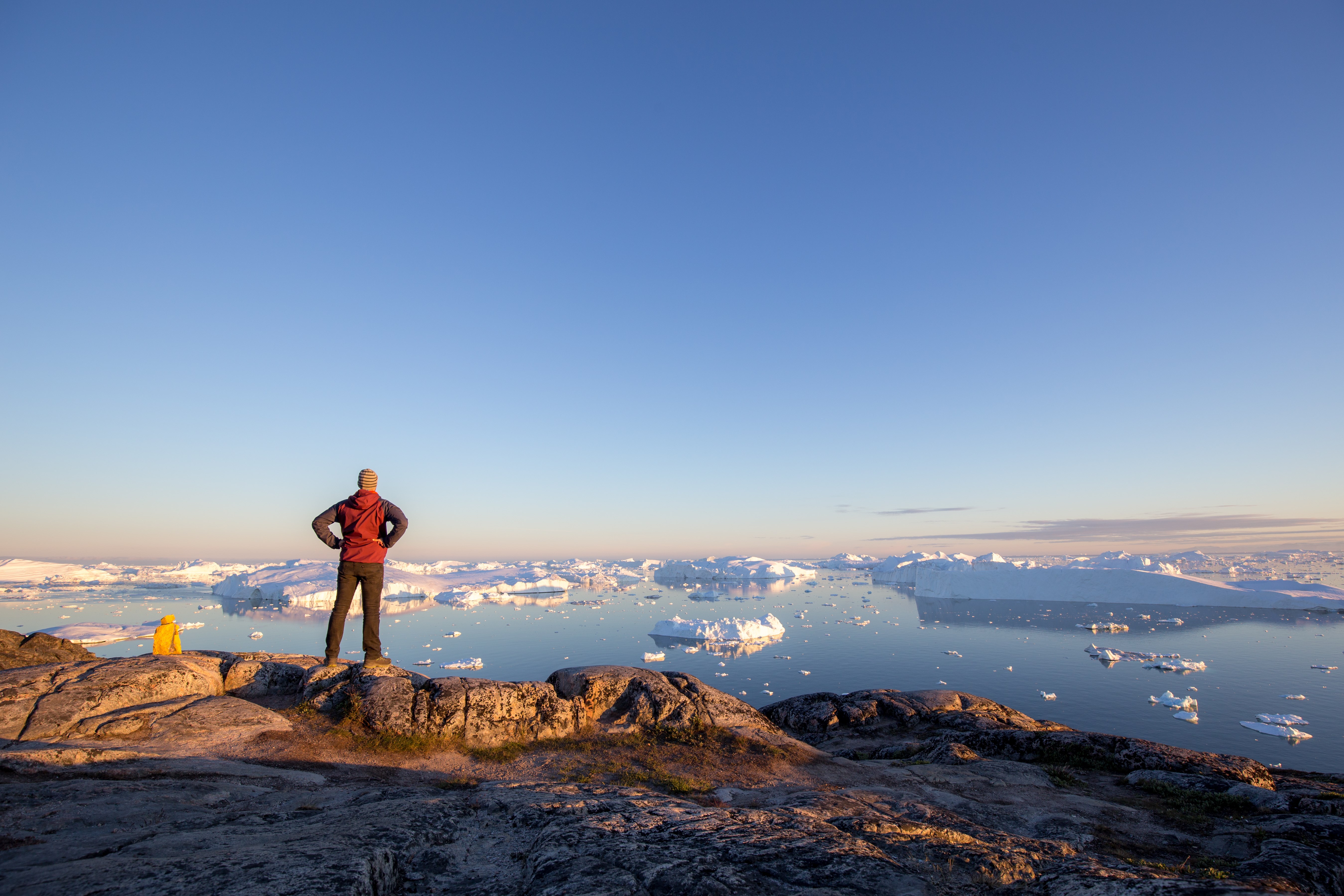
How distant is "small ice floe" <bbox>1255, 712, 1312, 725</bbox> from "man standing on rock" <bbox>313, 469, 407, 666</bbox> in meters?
42.7

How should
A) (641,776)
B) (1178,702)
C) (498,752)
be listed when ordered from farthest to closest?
1. (1178,702)
2. (498,752)
3. (641,776)

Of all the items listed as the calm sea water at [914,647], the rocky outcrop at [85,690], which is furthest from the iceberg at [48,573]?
the rocky outcrop at [85,690]

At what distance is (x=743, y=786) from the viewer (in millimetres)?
6676

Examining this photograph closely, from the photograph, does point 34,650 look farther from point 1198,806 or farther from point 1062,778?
point 1198,806

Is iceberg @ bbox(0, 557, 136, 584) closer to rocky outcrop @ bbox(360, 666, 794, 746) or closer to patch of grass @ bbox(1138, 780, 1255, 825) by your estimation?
rocky outcrop @ bbox(360, 666, 794, 746)

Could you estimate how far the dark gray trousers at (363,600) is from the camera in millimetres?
7762

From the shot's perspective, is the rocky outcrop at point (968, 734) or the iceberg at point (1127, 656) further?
the iceberg at point (1127, 656)

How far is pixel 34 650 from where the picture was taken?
10.3 m

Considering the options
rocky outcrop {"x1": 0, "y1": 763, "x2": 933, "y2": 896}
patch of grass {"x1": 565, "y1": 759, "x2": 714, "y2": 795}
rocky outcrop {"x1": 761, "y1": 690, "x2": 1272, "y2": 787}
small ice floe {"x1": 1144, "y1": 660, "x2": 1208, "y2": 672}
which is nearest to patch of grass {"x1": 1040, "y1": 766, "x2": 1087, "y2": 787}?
rocky outcrop {"x1": 761, "y1": 690, "x2": 1272, "y2": 787}

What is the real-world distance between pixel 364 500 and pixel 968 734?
35.8 ft

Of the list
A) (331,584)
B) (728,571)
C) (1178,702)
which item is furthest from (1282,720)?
(728,571)

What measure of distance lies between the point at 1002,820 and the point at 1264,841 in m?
2.06

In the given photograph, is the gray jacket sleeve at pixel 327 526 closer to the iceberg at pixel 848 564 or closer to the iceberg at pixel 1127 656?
the iceberg at pixel 1127 656

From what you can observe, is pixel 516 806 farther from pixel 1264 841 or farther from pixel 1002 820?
pixel 1264 841
